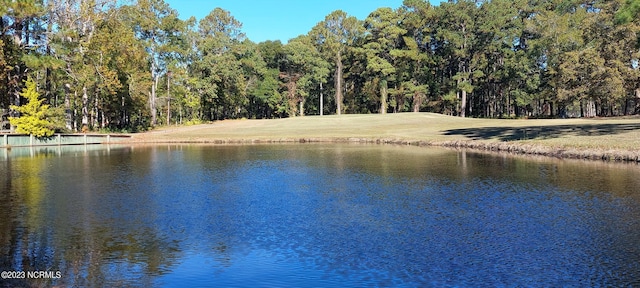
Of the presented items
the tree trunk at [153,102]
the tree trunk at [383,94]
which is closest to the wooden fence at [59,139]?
the tree trunk at [153,102]

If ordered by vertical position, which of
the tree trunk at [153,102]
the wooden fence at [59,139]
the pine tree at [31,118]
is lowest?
the wooden fence at [59,139]

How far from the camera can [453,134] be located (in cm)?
5088

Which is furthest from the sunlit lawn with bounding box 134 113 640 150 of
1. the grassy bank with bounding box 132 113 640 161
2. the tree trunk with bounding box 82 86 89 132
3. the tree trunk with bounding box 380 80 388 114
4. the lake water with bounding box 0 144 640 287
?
the tree trunk with bounding box 380 80 388 114

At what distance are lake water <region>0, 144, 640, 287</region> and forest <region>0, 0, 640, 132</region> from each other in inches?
1397

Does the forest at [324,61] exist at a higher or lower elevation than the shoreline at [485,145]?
higher

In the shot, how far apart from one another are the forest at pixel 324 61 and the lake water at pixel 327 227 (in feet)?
116

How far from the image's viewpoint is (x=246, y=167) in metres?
30.1

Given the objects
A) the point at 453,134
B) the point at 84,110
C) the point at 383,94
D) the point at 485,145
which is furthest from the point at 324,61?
the point at 485,145

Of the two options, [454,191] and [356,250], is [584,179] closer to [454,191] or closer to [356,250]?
[454,191]

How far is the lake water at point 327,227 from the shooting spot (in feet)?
33.3

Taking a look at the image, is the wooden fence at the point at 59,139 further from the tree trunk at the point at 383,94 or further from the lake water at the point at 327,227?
the tree trunk at the point at 383,94

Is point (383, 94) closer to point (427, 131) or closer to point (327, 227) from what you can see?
point (427, 131)

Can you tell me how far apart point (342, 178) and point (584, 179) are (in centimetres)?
1125

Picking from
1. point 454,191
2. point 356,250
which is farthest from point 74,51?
point 356,250
